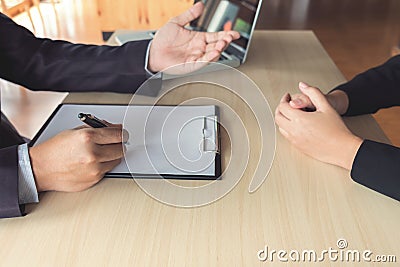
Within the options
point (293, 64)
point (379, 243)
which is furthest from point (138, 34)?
point (379, 243)

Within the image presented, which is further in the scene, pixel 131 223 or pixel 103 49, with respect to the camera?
pixel 103 49

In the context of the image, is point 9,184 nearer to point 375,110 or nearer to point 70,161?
point 70,161

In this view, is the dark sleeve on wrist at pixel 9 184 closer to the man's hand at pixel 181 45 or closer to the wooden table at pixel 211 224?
the wooden table at pixel 211 224

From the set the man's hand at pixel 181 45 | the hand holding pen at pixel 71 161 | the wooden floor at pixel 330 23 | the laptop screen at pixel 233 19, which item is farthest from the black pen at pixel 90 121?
the wooden floor at pixel 330 23

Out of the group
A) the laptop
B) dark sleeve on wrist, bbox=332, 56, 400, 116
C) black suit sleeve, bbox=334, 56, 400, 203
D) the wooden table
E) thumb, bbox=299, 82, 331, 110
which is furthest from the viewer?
the laptop

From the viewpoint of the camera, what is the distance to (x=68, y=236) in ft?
1.89

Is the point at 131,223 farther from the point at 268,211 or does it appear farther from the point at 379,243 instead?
the point at 379,243

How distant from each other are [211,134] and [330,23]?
3.24 meters

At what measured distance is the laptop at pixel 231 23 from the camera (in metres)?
1.14

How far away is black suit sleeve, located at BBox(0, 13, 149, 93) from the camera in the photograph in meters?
0.95

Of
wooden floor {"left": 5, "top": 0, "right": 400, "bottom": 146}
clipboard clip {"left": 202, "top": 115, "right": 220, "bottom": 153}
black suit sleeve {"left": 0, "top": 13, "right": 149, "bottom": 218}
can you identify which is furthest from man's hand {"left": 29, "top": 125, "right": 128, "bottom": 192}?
wooden floor {"left": 5, "top": 0, "right": 400, "bottom": 146}

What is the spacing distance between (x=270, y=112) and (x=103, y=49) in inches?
15.6

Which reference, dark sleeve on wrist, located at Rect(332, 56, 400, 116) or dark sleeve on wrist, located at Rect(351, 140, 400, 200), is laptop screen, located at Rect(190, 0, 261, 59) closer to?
dark sleeve on wrist, located at Rect(332, 56, 400, 116)

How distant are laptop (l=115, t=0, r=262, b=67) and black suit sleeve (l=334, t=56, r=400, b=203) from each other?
31cm
